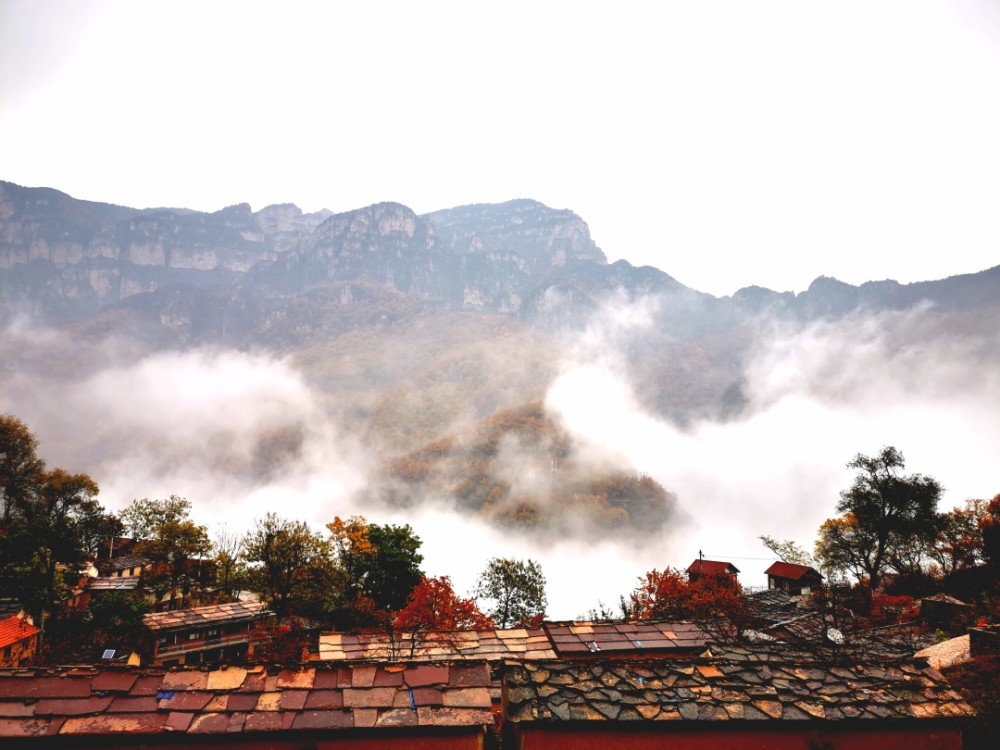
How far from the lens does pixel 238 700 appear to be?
18.6 feet

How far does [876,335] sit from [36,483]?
239 meters

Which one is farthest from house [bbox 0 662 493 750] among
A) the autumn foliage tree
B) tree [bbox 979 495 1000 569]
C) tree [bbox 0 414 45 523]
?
Result: tree [bbox 0 414 45 523]

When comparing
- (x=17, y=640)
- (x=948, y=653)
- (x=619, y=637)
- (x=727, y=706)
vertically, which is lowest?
(x=17, y=640)

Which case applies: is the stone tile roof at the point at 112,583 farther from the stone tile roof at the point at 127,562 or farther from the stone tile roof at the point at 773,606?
the stone tile roof at the point at 773,606

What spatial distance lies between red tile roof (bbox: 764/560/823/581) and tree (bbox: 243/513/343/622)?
170ft

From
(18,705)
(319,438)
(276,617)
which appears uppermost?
(319,438)

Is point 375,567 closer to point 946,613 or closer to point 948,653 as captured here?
point 948,653

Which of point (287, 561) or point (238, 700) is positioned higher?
point (238, 700)

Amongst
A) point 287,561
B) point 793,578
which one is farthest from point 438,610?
point 793,578

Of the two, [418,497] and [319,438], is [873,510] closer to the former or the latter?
[418,497]

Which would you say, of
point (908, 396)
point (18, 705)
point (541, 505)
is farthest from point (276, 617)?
point (908, 396)

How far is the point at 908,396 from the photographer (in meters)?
165

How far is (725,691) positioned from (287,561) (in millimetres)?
37286

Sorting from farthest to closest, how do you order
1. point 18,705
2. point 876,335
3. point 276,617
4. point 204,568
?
point 876,335 → point 204,568 → point 276,617 → point 18,705
